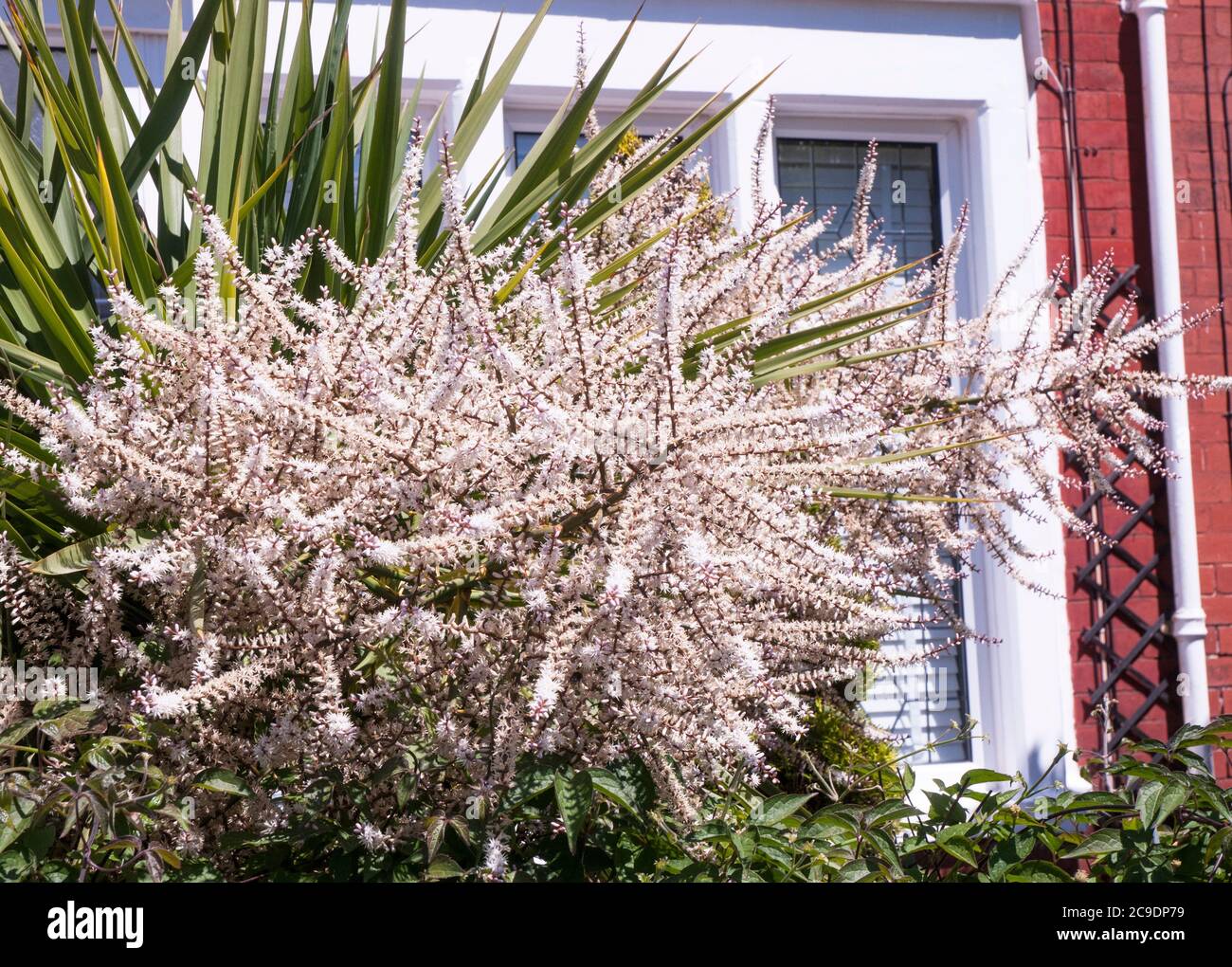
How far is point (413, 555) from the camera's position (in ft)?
4.45

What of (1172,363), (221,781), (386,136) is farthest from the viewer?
(1172,363)

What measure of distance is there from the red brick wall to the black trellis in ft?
0.07

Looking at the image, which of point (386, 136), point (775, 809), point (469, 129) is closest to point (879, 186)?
point (469, 129)

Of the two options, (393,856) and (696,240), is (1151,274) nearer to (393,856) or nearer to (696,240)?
(696,240)

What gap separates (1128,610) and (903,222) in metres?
1.55

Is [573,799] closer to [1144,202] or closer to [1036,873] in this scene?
[1036,873]

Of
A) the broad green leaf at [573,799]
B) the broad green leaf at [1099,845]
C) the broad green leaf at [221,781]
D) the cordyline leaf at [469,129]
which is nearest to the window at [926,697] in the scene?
the cordyline leaf at [469,129]

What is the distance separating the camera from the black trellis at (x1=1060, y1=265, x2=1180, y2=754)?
13.9ft

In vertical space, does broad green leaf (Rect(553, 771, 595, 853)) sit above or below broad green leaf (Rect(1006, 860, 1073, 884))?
above

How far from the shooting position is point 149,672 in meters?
1.42

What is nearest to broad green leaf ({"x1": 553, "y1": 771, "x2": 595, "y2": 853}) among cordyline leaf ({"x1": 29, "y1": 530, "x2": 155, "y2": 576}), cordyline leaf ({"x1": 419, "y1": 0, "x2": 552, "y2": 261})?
cordyline leaf ({"x1": 29, "y1": 530, "x2": 155, "y2": 576})

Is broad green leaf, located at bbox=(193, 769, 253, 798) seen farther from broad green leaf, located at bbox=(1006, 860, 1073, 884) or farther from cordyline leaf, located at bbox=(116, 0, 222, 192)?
cordyline leaf, located at bbox=(116, 0, 222, 192)

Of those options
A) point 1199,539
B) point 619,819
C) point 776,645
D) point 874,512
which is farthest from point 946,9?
point 619,819
